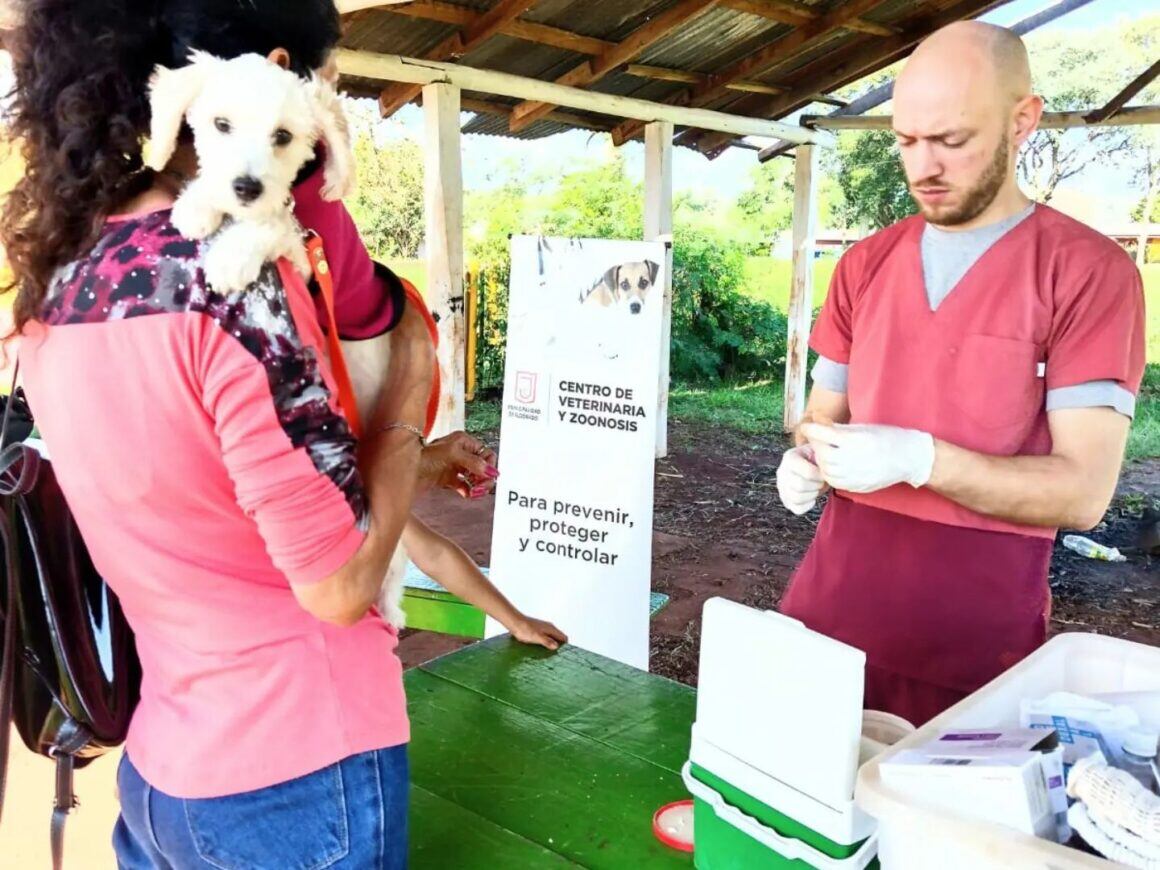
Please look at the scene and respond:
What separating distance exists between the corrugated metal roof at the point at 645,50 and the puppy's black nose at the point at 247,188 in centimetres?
449

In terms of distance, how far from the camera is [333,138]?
3.97 feet

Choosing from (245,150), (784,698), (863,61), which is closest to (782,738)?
(784,698)

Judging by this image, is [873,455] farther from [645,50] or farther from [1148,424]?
[1148,424]

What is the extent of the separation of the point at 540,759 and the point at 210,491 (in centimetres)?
102

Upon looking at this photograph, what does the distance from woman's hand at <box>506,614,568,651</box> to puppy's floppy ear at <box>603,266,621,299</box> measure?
1.60 metres

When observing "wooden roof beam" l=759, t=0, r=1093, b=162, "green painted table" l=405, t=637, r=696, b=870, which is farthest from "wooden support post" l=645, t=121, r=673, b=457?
"green painted table" l=405, t=637, r=696, b=870

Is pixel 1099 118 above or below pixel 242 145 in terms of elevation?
above

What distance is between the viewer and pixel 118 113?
100cm

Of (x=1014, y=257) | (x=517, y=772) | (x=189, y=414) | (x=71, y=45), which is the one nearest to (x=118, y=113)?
(x=71, y=45)

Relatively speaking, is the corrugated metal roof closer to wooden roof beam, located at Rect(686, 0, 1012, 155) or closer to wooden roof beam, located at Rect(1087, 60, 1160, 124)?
wooden roof beam, located at Rect(686, 0, 1012, 155)

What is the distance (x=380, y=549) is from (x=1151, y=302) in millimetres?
19002

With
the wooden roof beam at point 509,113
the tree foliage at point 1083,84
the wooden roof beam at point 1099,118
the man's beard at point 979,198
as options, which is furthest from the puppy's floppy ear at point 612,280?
the tree foliage at point 1083,84

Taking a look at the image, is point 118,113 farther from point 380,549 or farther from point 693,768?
point 693,768

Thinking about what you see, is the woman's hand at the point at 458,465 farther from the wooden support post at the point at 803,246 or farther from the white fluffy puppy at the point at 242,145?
the wooden support post at the point at 803,246
